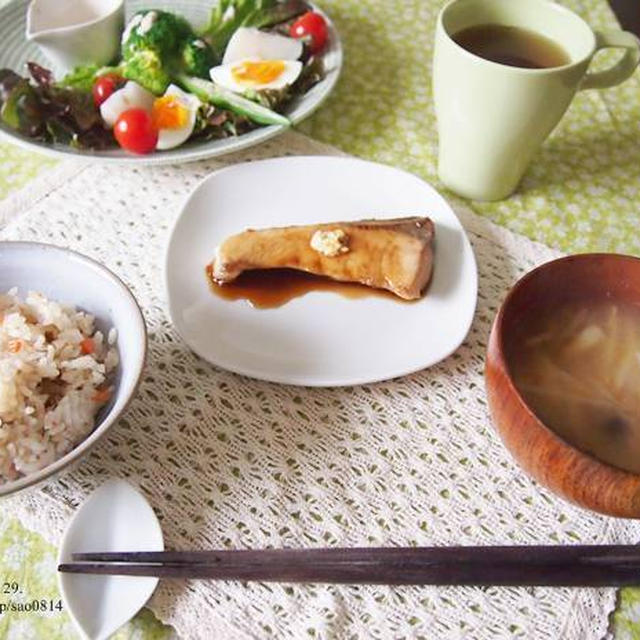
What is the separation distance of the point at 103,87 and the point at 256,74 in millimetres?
302

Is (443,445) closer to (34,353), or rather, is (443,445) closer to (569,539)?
(569,539)

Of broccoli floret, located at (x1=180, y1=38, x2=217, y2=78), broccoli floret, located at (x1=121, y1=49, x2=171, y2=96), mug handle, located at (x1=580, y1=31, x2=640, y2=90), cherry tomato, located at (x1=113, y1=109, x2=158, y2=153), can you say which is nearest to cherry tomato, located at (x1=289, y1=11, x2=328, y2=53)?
broccoli floret, located at (x1=180, y1=38, x2=217, y2=78)

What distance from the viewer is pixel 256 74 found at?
4.63 feet

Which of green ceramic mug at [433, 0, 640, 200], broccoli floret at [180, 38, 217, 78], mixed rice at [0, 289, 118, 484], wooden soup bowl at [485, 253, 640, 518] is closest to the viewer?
wooden soup bowl at [485, 253, 640, 518]

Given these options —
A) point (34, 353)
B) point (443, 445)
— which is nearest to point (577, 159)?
point (443, 445)

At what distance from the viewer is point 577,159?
1383 mm

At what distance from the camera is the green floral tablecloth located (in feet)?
4.17

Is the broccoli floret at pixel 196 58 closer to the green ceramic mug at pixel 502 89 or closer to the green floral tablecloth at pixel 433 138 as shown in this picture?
the green floral tablecloth at pixel 433 138

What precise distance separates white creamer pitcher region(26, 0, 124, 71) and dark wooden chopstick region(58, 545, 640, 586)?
1078mm

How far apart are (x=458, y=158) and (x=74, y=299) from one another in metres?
0.71

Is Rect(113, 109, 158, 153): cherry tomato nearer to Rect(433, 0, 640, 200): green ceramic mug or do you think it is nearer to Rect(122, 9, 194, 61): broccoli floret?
Rect(122, 9, 194, 61): broccoli floret

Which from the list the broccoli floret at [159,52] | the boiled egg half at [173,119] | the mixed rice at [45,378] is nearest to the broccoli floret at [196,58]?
the broccoli floret at [159,52]

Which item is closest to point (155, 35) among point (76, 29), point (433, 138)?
point (76, 29)

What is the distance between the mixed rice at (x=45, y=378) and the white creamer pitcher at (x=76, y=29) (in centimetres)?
70
